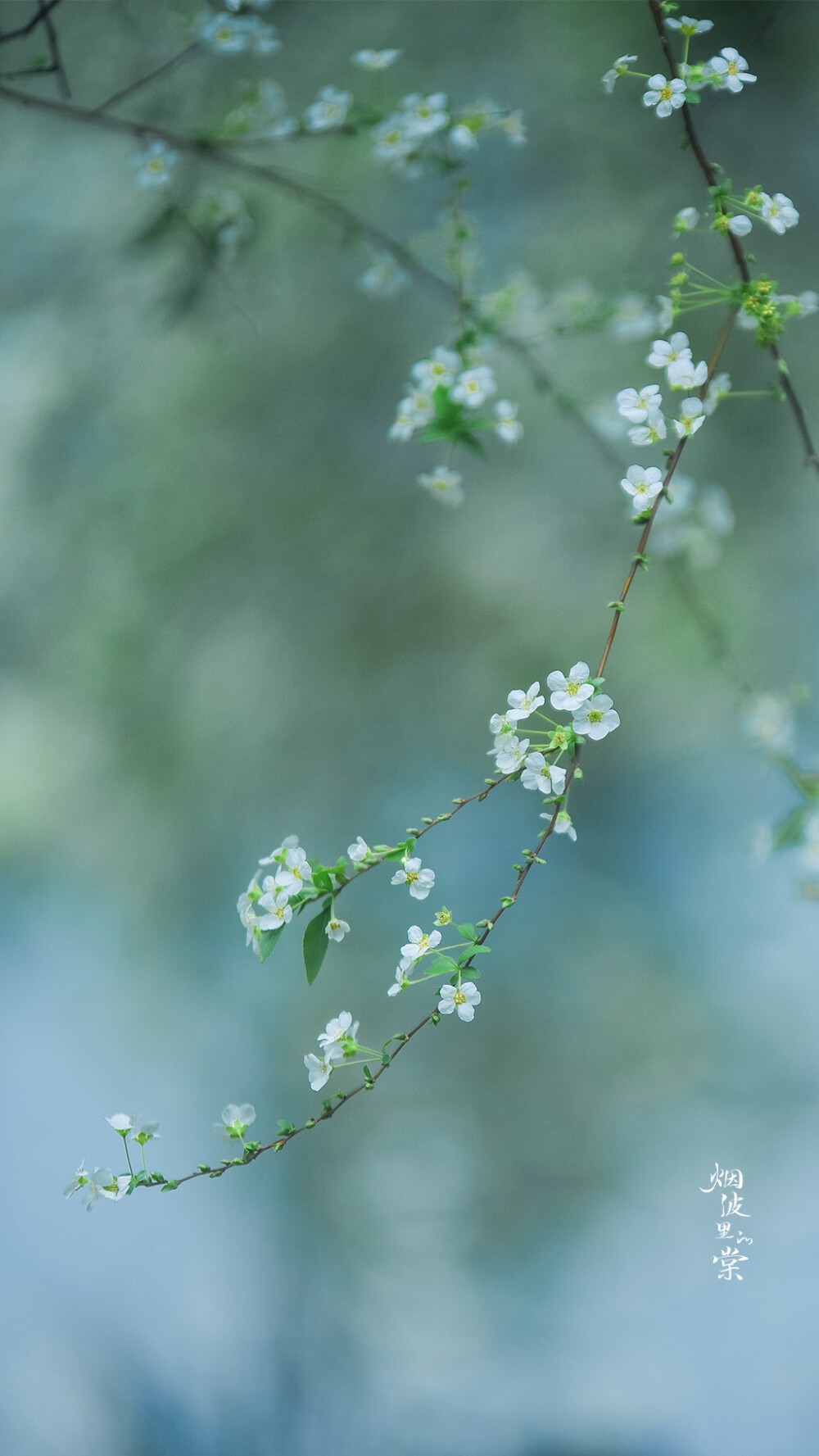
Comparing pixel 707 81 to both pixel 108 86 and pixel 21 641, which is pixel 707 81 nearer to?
pixel 108 86

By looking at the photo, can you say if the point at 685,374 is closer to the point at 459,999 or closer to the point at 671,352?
the point at 671,352

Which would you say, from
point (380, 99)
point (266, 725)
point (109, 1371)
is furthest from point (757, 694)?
point (109, 1371)

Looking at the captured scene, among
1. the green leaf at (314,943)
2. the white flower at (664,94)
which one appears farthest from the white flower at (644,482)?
the green leaf at (314,943)

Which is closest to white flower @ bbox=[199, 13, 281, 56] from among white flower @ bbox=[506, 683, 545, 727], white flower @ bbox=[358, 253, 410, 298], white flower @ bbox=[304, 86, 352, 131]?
white flower @ bbox=[304, 86, 352, 131]

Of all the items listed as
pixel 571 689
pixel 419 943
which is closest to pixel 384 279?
pixel 571 689

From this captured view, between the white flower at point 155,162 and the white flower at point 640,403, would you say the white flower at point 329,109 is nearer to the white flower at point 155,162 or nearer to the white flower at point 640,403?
the white flower at point 155,162
